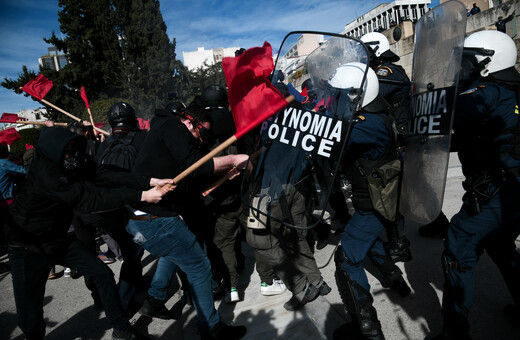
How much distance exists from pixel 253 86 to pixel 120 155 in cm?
174

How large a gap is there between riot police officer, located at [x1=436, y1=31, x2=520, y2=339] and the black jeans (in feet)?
7.86

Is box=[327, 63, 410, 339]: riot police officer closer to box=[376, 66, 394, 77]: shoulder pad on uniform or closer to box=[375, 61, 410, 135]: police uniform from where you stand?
box=[375, 61, 410, 135]: police uniform

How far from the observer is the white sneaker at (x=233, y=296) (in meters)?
3.14

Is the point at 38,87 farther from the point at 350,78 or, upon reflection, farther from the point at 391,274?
the point at 391,274

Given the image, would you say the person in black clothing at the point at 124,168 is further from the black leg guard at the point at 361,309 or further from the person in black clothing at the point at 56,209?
the black leg guard at the point at 361,309

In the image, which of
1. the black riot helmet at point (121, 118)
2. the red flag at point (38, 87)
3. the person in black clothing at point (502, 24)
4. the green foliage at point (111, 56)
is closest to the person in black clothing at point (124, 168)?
the black riot helmet at point (121, 118)

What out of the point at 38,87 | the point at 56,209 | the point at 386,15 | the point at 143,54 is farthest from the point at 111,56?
the point at 386,15

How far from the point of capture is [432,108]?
75.0 inches

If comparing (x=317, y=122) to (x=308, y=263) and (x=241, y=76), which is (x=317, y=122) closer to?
(x=241, y=76)

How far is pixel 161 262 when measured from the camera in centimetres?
284

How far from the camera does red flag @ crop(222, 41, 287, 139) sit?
1621 millimetres

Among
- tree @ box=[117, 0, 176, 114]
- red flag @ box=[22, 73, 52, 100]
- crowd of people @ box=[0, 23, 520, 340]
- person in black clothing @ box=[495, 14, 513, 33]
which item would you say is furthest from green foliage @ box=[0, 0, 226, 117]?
crowd of people @ box=[0, 23, 520, 340]

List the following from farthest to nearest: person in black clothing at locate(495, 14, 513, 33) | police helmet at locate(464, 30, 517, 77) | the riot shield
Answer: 1. person in black clothing at locate(495, 14, 513, 33)
2. police helmet at locate(464, 30, 517, 77)
3. the riot shield

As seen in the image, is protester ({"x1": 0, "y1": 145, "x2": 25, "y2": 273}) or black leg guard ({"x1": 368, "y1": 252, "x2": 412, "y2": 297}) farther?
protester ({"x1": 0, "y1": 145, "x2": 25, "y2": 273})
